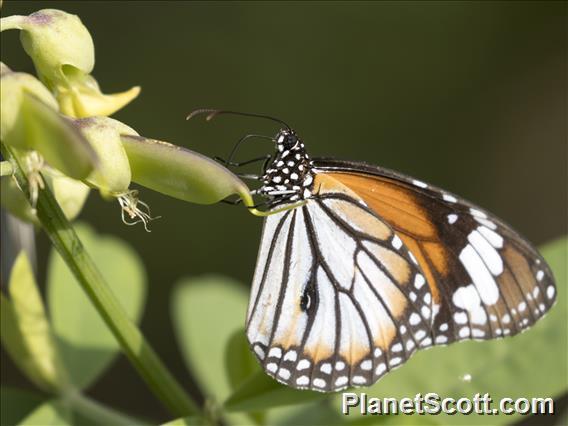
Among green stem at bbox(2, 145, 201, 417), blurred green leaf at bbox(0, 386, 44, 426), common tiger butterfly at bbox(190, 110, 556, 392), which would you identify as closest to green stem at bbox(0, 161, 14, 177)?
green stem at bbox(2, 145, 201, 417)

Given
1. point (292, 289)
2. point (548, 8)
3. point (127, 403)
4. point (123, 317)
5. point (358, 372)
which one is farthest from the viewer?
point (548, 8)

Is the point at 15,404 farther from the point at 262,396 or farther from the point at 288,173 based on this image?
the point at 288,173

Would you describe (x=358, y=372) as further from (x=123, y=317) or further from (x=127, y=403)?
(x=127, y=403)

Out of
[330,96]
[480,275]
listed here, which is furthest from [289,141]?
[330,96]

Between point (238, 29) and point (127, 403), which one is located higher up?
point (238, 29)

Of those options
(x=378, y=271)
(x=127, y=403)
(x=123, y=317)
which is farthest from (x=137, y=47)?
(x=123, y=317)

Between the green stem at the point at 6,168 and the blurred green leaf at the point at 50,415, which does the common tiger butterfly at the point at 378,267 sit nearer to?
the blurred green leaf at the point at 50,415

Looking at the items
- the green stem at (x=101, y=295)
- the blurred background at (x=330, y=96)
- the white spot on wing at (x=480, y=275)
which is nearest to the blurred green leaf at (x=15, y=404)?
the green stem at (x=101, y=295)
